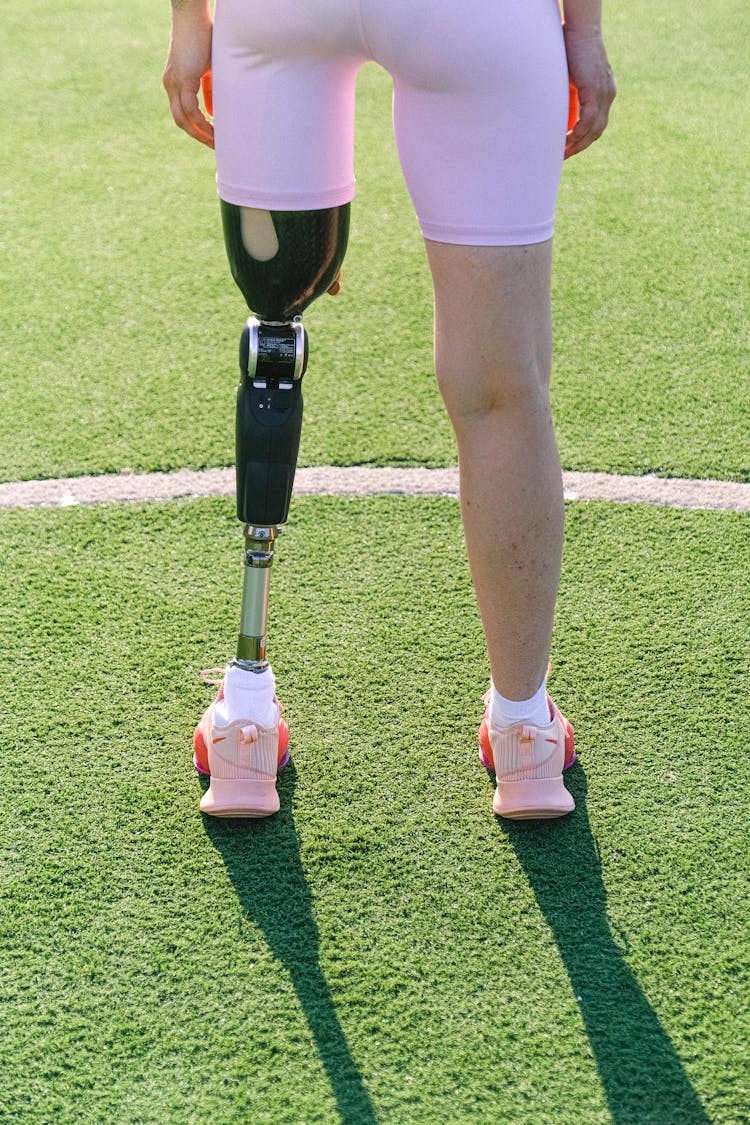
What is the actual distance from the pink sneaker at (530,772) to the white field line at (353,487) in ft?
2.88

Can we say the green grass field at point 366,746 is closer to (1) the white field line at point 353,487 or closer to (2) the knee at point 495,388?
(1) the white field line at point 353,487

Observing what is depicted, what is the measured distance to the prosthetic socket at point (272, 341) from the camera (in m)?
1.74

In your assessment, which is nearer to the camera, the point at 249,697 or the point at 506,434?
the point at 506,434

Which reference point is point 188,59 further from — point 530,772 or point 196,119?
point 530,772

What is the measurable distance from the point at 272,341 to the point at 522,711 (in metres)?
0.66

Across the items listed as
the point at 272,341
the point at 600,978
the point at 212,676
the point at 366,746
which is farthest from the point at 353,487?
the point at 600,978

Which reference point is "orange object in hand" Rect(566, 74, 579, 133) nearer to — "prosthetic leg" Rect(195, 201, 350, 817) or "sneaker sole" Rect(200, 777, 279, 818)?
"prosthetic leg" Rect(195, 201, 350, 817)

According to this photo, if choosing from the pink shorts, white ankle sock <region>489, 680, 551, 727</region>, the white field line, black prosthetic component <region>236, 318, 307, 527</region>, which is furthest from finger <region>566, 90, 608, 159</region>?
the white field line

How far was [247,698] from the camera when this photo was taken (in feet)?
6.31

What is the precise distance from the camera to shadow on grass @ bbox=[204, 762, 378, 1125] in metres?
1.48

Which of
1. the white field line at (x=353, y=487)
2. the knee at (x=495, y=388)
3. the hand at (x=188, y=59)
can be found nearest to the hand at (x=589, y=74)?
the knee at (x=495, y=388)

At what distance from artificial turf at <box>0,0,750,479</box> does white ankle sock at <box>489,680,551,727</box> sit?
0.99 meters

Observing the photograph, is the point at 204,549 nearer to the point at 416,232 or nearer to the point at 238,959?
the point at 238,959

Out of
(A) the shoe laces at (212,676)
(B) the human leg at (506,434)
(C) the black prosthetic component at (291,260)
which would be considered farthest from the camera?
(A) the shoe laces at (212,676)
